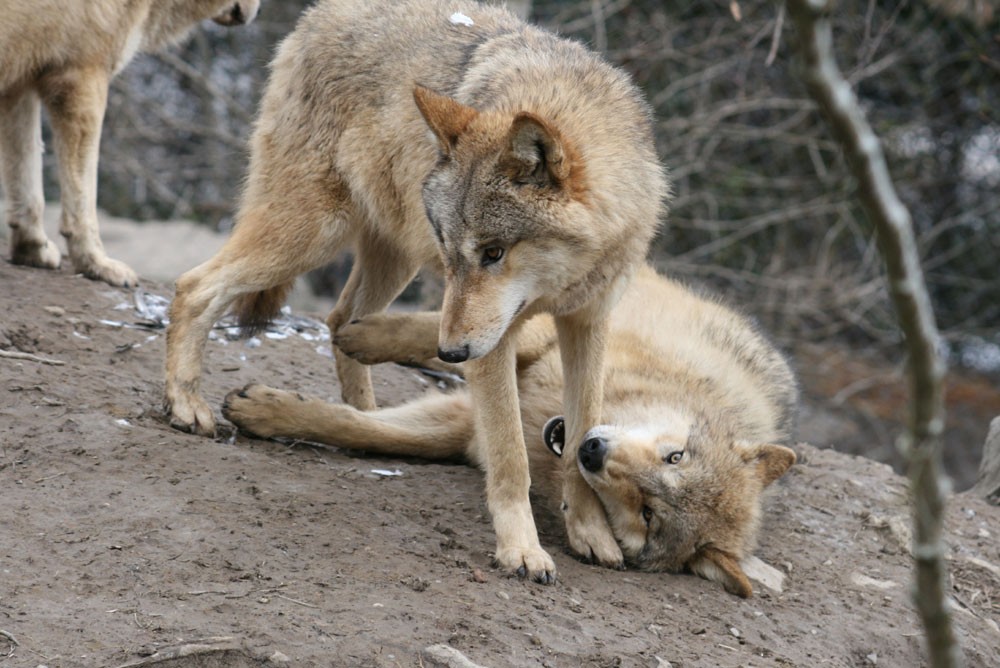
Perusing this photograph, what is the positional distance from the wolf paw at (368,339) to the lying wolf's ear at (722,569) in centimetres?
149

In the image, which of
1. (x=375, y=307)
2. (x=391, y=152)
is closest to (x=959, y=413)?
(x=375, y=307)

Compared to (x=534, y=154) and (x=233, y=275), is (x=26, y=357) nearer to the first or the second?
(x=233, y=275)

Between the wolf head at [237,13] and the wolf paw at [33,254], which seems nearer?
the wolf paw at [33,254]

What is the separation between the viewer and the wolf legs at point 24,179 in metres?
5.50

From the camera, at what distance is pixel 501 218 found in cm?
344

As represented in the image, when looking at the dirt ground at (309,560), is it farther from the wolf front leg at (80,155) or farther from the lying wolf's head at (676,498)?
the wolf front leg at (80,155)

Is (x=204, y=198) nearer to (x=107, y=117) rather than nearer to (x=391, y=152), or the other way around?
(x=107, y=117)

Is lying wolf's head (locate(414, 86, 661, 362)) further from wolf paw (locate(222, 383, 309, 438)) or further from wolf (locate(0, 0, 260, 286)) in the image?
wolf (locate(0, 0, 260, 286))

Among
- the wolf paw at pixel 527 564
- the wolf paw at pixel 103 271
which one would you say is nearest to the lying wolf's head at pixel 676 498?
the wolf paw at pixel 527 564

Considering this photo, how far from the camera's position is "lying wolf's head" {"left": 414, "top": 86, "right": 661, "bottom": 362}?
134 inches

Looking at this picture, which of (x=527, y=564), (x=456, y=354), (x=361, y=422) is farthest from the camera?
(x=361, y=422)

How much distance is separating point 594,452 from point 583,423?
196 millimetres

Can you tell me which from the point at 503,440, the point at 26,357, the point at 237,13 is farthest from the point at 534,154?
the point at 237,13

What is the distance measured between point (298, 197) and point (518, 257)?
3.93 feet
